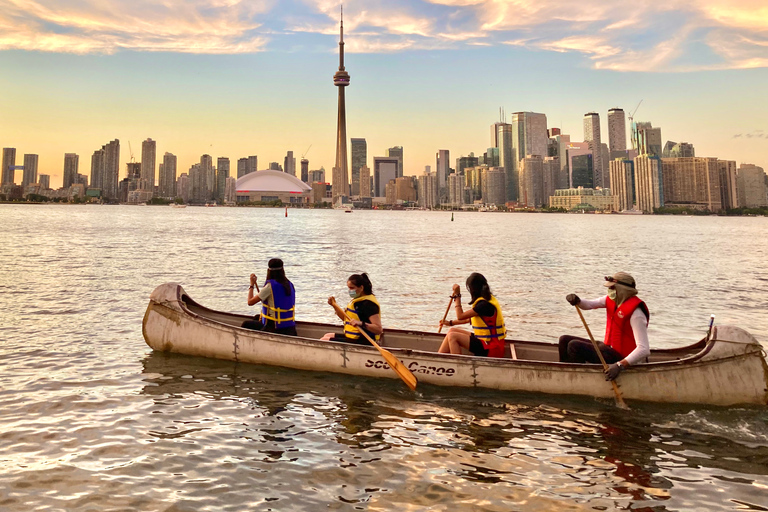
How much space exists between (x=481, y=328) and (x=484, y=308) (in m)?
0.59

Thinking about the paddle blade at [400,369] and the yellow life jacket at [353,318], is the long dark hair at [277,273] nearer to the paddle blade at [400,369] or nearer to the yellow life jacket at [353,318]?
the yellow life jacket at [353,318]

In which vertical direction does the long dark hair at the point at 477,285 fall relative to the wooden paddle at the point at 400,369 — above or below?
above

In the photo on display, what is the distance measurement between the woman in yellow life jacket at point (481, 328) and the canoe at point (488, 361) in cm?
37

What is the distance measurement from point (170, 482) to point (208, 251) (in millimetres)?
42441

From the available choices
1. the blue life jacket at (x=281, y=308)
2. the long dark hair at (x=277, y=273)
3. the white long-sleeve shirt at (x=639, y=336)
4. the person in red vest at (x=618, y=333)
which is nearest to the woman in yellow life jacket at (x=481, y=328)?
the person in red vest at (x=618, y=333)

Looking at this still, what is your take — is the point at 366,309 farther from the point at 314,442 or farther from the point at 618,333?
the point at 618,333

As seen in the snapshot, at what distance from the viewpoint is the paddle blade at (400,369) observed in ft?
33.7

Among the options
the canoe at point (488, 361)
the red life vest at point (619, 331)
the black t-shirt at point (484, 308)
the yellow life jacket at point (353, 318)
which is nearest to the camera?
the canoe at point (488, 361)

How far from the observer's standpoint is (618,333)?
9.57 meters

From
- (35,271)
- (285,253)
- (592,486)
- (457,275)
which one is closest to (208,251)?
(285,253)

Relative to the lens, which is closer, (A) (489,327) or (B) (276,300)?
(A) (489,327)

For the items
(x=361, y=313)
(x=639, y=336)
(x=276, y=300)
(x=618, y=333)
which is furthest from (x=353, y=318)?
(x=639, y=336)

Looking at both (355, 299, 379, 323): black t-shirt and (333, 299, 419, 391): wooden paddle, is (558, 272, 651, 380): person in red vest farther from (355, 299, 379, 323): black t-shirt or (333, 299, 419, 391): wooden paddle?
(355, 299, 379, 323): black t-shirt

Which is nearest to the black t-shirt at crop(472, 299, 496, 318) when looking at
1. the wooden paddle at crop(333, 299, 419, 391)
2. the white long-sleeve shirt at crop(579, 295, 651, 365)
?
the wooden paddle at crop(333, 299, 419, 391)
